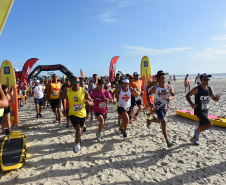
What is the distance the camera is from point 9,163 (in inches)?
135

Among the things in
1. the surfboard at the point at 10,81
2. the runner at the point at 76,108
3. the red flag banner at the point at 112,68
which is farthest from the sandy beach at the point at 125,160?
the red flag banner at the point at 112,68

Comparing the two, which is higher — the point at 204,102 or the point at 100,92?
the point at 100,92

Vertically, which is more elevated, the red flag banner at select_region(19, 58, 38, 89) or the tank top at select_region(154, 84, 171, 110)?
the red flag banner at select_region(19, 58, 38, 89)

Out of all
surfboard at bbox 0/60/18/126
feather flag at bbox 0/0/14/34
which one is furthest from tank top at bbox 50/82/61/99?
feather flag at bbox 0/0/14/34

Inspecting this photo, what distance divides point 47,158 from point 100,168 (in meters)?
1.51

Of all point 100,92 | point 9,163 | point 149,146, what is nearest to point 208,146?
point 149,146

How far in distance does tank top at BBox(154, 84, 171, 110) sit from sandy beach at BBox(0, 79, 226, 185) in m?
1.14

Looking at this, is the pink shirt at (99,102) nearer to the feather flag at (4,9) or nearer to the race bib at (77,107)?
the race bib at (77,107)

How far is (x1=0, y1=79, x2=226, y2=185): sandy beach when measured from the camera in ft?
10.2

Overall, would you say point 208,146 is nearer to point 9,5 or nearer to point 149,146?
point 149,146

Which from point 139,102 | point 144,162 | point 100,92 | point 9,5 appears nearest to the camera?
point 9,5

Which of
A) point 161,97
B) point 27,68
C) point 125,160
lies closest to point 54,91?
point 125,160

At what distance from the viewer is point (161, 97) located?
14.6 feet

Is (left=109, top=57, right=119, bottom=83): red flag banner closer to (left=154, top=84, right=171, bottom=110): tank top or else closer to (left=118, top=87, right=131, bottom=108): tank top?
(left=118, top=87, right=131, bottom=108): tank top
